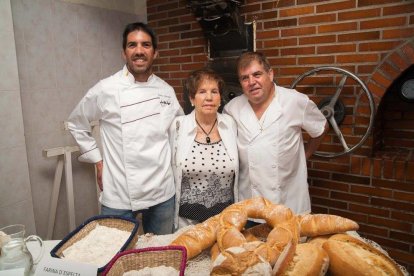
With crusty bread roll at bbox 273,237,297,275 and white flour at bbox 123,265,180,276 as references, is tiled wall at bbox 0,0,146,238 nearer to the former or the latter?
white flour at bbox 123,265,180,276

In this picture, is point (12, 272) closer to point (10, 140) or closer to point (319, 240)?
point (319, 240)

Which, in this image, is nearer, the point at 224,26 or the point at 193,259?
the point at 193,259

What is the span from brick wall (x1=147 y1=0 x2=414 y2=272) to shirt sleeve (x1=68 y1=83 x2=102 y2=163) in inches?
53.5

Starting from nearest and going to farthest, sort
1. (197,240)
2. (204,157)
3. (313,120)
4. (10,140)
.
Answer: (197,240) < (204,157) < (313,120) < (10,140)

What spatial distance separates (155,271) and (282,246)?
36 centimetres

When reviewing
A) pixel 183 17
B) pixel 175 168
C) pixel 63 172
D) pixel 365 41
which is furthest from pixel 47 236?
pixel 365 41

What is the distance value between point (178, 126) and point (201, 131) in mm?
142

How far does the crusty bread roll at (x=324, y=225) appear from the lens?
94cm

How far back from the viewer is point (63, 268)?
82 centimetres

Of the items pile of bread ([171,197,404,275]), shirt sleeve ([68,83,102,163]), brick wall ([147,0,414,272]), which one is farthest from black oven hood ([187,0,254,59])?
pile of bread ([171,197,404,275])

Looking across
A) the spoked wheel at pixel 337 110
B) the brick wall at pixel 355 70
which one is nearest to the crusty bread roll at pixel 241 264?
the spoked wheel at pixel 337 110

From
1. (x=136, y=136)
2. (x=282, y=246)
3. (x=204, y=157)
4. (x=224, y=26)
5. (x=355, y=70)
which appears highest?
(x=224, y=26)

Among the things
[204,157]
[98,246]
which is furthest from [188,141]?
[98,246]

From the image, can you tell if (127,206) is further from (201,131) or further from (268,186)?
(268,186)
